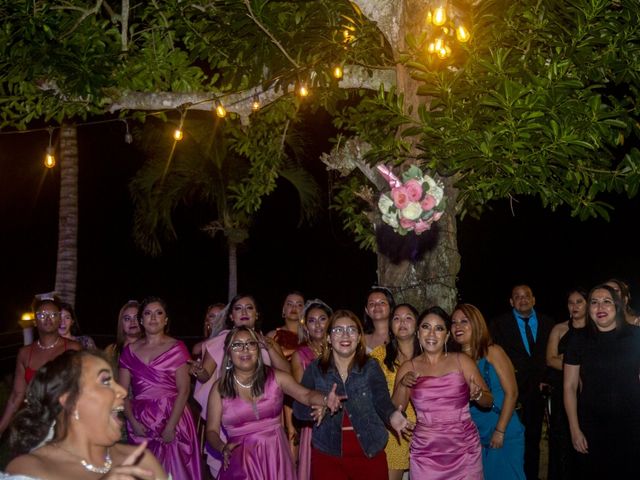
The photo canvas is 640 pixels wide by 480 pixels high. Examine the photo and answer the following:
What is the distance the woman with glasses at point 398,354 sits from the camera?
6016mm

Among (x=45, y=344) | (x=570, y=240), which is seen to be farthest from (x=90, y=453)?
(x=570, y=240)

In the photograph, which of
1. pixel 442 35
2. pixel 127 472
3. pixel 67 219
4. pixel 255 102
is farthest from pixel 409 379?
pixel 67 219

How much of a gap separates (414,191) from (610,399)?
2.28 meters

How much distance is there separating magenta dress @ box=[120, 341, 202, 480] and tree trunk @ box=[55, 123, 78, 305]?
6.88m

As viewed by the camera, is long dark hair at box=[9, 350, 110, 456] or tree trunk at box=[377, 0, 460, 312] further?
tree trunk at box=[377, 0, 460, 312]

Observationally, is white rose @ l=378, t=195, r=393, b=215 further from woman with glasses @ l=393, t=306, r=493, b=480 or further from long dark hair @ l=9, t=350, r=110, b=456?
long dark hair @ l=9, t=350, r=110, b=456

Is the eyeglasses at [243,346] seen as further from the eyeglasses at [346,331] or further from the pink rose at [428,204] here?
the pink rose at [428,204]

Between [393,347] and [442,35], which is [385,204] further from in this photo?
[393,347]

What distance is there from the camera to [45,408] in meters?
2.88

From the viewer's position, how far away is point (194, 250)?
111ft

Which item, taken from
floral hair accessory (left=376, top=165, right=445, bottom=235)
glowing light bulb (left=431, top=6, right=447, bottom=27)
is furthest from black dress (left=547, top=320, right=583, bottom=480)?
glowing light bulb (left=431, top=6, right=447, bottom=27)

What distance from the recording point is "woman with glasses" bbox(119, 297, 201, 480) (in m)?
6.54

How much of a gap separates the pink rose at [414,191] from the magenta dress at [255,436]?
178 cm

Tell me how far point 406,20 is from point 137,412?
413cm
